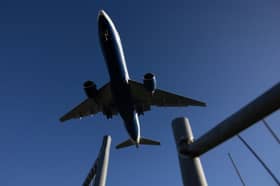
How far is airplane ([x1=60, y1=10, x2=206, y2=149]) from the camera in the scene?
18125 mm

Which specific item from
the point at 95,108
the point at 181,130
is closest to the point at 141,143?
the point at 95,108

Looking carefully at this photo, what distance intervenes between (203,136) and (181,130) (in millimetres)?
729

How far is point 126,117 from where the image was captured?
65.9ft

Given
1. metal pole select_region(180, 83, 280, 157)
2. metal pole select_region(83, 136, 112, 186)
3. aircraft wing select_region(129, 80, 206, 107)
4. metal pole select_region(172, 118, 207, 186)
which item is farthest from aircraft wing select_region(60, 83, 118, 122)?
metal pole select_region(180, 83, 280, 157)

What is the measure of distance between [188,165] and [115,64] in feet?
52.9

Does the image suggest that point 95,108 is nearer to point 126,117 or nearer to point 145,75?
point 126,117

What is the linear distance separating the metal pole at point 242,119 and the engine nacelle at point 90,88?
59.6ft

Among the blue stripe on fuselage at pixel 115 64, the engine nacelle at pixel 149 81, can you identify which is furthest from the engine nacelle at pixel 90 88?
the engine nacelle at pixel 149 81

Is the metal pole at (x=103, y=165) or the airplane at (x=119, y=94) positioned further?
the airplane at (x=119, y=94)

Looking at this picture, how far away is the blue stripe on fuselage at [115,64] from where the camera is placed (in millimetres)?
17984

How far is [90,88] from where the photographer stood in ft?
65.0

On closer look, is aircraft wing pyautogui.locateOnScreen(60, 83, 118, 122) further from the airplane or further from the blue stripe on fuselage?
the blue stripe on fuselage

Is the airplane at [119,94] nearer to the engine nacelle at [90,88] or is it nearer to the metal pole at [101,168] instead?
the engine nacelle at [90,88]

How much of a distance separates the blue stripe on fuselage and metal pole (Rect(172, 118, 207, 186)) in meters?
15.6
